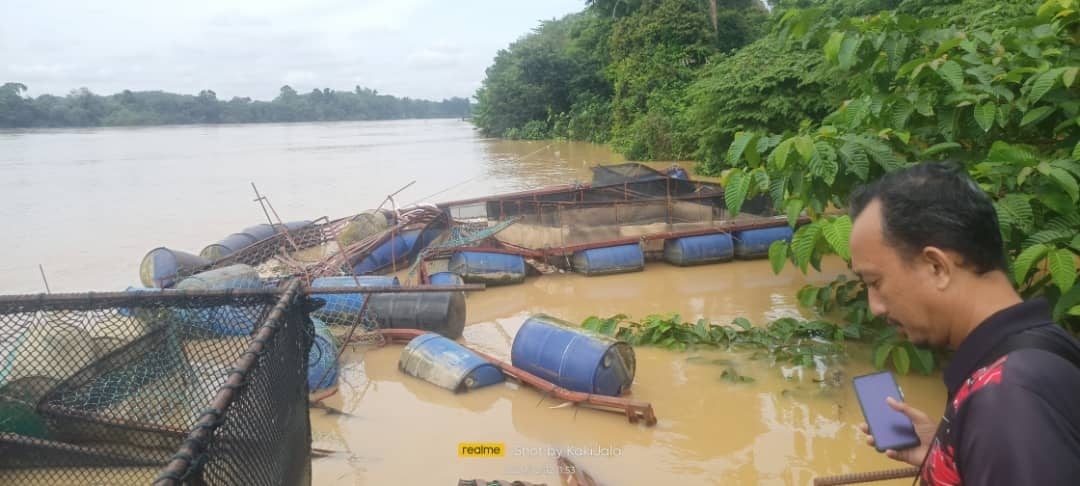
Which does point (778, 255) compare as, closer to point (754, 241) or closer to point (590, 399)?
point (590, 399)

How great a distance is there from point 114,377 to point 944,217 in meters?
4.51

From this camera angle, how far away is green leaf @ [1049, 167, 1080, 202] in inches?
174

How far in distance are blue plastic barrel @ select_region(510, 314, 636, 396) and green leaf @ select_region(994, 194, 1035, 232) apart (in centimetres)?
309

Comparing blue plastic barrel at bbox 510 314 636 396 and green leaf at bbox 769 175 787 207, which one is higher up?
green leaf at bbox 769 175 787 207

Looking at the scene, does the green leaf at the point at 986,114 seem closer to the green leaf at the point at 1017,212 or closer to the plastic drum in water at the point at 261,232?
the green leaf at the point at 1017,212

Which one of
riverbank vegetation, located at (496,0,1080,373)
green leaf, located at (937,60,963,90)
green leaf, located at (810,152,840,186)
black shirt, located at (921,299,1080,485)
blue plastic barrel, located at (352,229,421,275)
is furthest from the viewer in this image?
blue plastic barrel, located at (352,229,421,275)

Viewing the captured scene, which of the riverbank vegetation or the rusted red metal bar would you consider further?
the rusted red metal bar

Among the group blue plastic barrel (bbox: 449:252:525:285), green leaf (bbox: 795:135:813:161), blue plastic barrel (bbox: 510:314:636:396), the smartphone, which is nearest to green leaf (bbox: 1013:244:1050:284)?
green leaf (bbox: 795:135:813:161)

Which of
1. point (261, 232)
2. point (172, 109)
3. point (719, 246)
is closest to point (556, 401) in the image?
point (719, 246)

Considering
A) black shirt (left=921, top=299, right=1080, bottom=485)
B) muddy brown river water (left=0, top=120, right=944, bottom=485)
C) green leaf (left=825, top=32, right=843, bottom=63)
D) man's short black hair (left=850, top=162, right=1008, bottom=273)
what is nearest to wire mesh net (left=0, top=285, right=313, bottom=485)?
muddy brown river water (left=0, top=120, right=944, bottom=485)

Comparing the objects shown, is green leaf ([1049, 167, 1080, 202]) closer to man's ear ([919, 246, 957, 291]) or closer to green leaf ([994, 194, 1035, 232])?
green leaf ([994, 194, 1035, 232])

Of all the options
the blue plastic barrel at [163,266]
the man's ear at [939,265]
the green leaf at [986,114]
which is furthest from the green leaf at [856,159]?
the blue plastic barrel at [163,266]

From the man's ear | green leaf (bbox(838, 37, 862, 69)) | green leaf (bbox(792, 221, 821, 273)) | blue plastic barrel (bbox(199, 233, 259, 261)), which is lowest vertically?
blue plastic barrel (bbox(199, 233, 259, 261))

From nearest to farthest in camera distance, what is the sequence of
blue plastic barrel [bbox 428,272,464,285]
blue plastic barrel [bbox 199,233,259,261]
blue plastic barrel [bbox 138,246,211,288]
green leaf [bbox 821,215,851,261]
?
green leaf [bbox 821,215,851,261]
blue plastic barrel [bbox 428,272,464,285]
blue plastic barrel [bbox 138,246,211,288]
blue plastic barrel [bbox 199,233,259,261]
